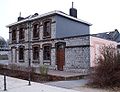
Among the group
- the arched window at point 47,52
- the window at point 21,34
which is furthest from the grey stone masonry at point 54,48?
the window at point 21,34

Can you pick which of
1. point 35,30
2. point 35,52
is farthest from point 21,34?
point 35,52

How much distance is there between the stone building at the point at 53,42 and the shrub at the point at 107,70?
7.95m

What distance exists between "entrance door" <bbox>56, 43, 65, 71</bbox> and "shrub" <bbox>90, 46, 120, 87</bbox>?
10792mm

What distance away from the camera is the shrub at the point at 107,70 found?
40.8ft

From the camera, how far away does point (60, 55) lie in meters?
24.1

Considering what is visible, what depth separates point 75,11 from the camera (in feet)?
96.2

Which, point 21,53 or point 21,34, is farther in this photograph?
point 21,34

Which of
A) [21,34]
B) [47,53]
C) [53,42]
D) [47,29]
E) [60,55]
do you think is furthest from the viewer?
[21,34]

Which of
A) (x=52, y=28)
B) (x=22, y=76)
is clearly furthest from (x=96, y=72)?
(x=52, y=28)

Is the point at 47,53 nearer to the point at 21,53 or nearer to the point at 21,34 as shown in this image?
the point at 21,53

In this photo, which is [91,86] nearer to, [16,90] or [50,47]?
[16,90]

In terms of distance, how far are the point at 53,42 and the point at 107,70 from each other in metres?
13.1

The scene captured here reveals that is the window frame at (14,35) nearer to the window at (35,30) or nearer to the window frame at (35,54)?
the window at (35,30)

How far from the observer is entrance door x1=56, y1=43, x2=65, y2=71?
77.9ft
